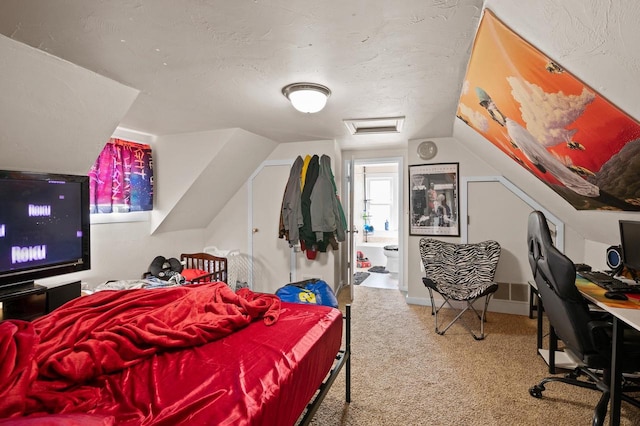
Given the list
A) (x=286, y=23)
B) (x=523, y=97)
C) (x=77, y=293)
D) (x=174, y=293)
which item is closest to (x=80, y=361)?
(x=174, y=293)

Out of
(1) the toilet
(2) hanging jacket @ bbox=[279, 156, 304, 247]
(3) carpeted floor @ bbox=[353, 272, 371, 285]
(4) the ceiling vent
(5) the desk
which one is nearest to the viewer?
(5) the desk

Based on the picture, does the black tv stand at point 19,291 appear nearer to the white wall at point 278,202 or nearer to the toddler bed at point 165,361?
the toddler bed at point 165,361

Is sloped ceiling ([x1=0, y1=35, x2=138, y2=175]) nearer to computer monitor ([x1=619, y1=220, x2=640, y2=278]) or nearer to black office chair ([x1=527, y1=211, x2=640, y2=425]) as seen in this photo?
black office chair ([x1=527, y1=211, x2=640, y2=425])

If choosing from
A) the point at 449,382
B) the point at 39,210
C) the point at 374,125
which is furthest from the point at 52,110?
the point at 449,382

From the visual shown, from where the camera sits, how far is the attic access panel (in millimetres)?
1334

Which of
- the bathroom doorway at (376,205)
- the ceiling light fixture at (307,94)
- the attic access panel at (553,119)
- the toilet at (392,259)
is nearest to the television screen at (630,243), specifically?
the attic access panel at (553,119)

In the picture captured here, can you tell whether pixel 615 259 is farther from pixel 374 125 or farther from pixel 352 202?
pixel 352 202

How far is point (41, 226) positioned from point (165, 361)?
5.70 ft

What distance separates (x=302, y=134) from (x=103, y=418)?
3.26 meters

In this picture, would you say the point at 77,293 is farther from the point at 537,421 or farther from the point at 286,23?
the point at 537,421

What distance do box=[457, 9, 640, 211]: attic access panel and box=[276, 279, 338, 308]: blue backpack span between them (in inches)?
75.0

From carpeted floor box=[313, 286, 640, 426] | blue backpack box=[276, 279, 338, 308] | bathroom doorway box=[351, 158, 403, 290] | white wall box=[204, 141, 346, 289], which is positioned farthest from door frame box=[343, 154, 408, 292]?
bathroom doorway box=[351, 158, 403, 290]

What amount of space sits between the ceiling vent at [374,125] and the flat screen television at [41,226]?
251cm

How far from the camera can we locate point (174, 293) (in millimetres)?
1892
